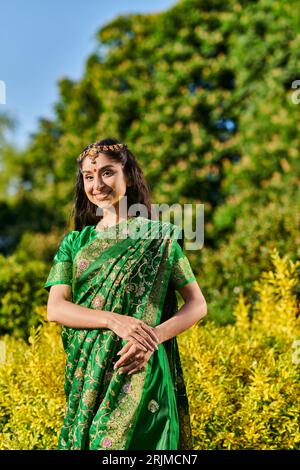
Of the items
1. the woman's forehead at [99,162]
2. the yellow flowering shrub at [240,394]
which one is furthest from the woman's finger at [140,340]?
the yellow flowering shrub at [240,394]

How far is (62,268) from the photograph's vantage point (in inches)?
85.5

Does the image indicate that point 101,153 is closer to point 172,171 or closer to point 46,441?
point 46,441

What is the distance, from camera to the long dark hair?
229 cm

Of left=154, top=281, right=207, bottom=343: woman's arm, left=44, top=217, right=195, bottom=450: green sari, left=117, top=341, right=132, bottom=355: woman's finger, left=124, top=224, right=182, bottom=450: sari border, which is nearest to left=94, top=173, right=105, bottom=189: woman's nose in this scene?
left=44, top=217, right=195, bottom=450: green sari

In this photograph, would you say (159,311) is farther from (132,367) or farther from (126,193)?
(126,193)

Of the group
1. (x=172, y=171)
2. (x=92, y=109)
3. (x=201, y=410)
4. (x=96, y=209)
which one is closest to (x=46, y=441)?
(x=201, y=410)

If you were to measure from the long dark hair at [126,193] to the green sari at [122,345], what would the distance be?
14 cm

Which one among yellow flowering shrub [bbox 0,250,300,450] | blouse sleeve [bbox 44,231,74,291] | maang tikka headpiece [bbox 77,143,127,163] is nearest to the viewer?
blouse sleeve [bbox 44,231,74,291]

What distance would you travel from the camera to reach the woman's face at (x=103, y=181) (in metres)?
2.21

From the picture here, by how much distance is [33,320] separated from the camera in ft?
16.6

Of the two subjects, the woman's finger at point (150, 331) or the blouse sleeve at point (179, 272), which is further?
the blouse sleeve at point (179, 272)

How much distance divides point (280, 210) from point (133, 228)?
4.58 meters

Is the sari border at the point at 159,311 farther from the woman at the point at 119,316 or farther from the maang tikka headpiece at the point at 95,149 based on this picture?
the maang tikka headpiece at the point at 95,149

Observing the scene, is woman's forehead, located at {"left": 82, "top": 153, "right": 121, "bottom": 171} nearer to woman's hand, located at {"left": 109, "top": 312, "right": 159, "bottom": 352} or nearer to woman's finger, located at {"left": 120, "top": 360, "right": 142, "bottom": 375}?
woman's hand, located at {"left": 109, "top": 312, "right": 159, "bottom": 352}
